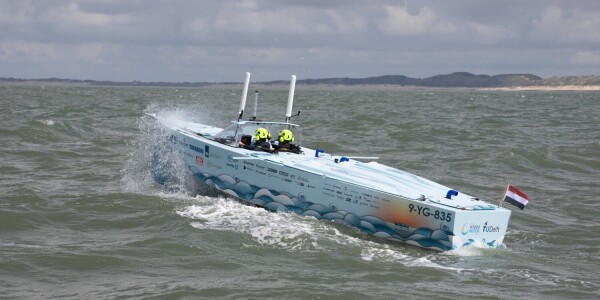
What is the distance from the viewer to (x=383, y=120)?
4428cm

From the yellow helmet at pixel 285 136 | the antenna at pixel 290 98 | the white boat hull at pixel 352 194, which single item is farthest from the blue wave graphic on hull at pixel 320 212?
the antenna at pixel 290 98

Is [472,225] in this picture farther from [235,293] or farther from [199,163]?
[199,163]

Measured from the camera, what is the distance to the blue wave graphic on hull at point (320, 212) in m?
13.9

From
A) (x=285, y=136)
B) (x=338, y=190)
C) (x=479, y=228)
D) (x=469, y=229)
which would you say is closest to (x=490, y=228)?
(x=479, y=228)

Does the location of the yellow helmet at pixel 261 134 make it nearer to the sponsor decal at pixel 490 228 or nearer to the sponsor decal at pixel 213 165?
the sponsor decal at pixel 213 165

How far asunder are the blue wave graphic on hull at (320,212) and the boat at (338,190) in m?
0.02

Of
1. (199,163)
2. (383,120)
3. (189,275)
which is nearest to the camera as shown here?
(189,275)

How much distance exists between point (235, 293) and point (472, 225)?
469 centimetres

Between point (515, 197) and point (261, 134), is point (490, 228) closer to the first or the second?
point (515, 197)

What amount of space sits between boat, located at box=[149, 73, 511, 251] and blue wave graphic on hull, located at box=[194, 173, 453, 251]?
15 millimetres

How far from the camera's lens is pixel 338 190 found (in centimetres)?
1530

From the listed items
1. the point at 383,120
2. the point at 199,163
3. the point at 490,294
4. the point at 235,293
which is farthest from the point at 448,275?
the point at 383,120

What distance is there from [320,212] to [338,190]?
2.07 feet

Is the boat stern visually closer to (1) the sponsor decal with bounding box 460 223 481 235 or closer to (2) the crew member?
(1) the sponsor decal with bounding box 460 223 481 235
